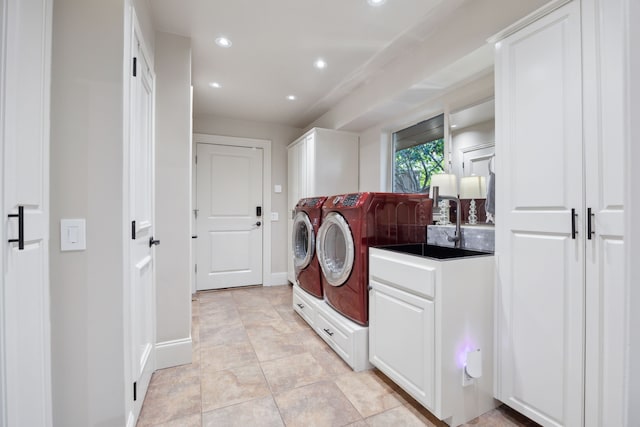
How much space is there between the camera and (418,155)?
2.80 m

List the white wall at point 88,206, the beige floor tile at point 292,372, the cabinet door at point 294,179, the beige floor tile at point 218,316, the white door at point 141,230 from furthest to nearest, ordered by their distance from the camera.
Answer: the cabinet door at point 294,179
the beige floor tile at point 218,316
the beige floor tile at point 292,372
the white door at point 141,230
the white wall at point 88,206

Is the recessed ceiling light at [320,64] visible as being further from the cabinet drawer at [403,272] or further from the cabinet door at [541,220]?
the cabinet drawer at [403,272]

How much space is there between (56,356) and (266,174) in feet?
10.9

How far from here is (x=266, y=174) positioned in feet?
13.6

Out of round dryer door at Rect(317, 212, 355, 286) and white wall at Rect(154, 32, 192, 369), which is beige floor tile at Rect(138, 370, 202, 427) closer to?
white wall at Rect(154, 32, 192, 369)

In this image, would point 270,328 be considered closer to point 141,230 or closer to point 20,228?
point 141,230

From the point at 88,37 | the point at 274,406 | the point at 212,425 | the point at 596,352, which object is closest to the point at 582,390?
the point at 596,352

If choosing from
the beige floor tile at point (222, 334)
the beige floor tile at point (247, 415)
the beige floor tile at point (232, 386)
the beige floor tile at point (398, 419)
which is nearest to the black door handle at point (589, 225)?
the beige floor tile at point (398, 419)

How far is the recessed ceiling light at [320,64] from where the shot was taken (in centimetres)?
249

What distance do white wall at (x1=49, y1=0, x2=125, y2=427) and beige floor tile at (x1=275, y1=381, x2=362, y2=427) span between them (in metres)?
0.78

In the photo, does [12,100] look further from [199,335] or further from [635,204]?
[199,335]

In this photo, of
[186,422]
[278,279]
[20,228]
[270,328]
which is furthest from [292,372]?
[278,279]

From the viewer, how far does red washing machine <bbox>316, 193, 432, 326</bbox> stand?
1.96m

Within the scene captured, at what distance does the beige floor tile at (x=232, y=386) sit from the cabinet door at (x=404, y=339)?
73cm
